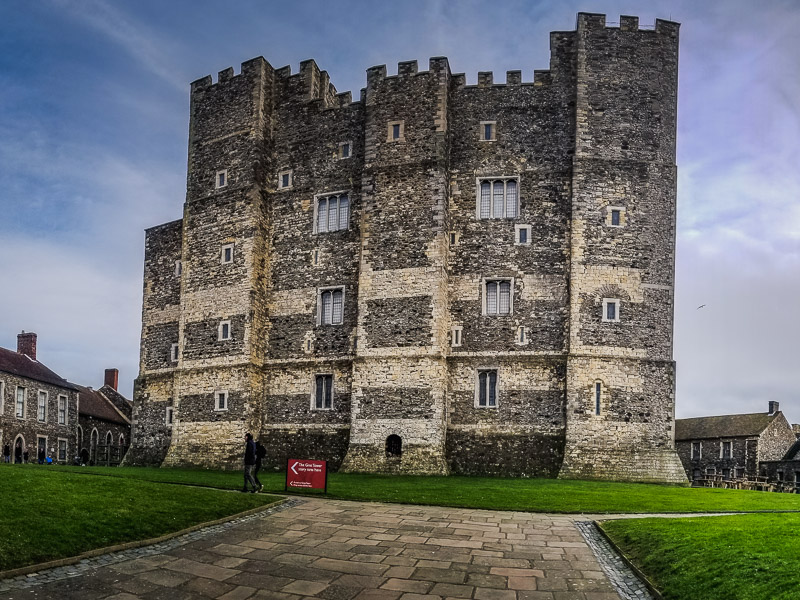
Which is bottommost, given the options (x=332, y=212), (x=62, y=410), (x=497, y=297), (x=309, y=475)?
(x=309, y=475)

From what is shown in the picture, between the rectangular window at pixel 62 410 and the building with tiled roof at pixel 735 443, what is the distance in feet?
160

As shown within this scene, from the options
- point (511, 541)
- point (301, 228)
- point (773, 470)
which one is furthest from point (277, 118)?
point (773, 470)

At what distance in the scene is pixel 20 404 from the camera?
46.6 m

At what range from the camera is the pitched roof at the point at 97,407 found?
182ft

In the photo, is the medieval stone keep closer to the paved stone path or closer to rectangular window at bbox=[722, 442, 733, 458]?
the paved stone path

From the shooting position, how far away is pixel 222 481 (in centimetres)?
2730

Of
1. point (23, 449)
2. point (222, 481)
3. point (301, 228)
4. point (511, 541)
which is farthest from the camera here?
point (23, 449)

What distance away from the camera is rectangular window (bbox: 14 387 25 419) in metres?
46.2

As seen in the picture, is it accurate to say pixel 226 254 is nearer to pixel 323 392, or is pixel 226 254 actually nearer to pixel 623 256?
pixel 323 392

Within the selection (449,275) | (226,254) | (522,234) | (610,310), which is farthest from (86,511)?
(226,254)

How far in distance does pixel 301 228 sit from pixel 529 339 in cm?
1269

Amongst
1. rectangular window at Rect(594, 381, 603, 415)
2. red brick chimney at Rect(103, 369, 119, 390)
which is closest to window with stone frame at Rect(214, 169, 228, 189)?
rectangular window at Rect(594, 381, 603, 415)

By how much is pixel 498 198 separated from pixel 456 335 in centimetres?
667

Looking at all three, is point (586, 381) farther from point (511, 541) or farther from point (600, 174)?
point (511, 541)
